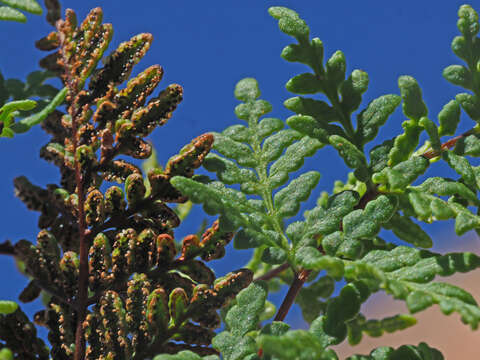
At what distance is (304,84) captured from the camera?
96cm

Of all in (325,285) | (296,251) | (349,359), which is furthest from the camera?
(325,285)

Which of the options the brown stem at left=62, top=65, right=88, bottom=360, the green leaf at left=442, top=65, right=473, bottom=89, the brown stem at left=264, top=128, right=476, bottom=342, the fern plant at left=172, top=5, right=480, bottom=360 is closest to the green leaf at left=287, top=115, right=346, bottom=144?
the fern plant at left=172, top=5, right=480, bottom=360

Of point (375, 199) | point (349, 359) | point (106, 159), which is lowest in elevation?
point (349, 359)

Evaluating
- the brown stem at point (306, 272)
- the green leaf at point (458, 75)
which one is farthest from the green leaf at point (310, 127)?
the green leaf at point (458, 75)

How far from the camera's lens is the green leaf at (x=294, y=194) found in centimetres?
90

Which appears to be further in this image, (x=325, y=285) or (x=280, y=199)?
(x=325, y=285)

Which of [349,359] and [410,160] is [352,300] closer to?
[349,359]

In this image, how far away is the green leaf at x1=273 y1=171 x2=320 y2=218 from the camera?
90 cm

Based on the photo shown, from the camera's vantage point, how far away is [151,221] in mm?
889

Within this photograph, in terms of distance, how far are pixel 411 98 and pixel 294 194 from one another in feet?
0.72

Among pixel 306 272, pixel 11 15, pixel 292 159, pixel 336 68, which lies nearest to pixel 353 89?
pixel 336 68

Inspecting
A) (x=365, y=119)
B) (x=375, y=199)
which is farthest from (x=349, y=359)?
(x=365, y=119)

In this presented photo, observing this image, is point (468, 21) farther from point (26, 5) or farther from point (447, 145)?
point (26, 5)

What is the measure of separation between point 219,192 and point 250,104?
21 centimetres
